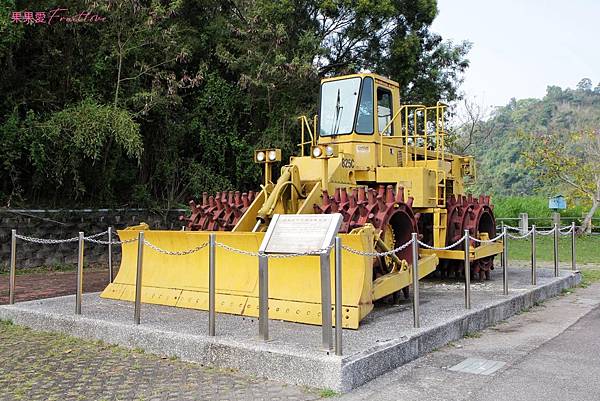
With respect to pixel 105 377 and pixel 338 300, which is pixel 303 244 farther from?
pixel 105 377

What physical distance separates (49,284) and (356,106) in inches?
276

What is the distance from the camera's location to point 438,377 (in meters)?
5.11

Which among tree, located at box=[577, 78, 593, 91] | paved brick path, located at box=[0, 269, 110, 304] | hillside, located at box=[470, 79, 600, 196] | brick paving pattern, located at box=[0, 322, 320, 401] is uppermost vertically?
tree, located at box=[577, 78, 593, 91]

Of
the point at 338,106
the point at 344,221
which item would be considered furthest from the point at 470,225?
the point at 344,221

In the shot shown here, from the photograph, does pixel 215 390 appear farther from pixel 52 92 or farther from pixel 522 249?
pixel 522 249

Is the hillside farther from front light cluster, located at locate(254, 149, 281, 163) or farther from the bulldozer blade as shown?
the bulldozer blade

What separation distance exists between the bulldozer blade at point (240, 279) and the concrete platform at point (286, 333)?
194 millimetres

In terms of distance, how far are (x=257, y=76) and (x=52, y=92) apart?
5.64m

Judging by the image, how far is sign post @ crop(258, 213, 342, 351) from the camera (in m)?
5.00

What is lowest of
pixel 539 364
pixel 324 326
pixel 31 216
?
→ pixel 539 364

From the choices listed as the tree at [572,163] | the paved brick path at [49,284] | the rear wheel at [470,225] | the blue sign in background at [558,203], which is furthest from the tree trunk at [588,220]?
the paved brick path at [49,284]

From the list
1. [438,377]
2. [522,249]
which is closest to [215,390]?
[438,377]

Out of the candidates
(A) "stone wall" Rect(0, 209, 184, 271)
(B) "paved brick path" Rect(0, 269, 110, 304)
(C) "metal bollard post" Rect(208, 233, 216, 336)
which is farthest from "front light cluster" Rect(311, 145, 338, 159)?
(A) "stone wall" Rect(0, 209, 184, 271)

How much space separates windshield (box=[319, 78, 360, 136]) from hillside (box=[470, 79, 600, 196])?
109 ft
